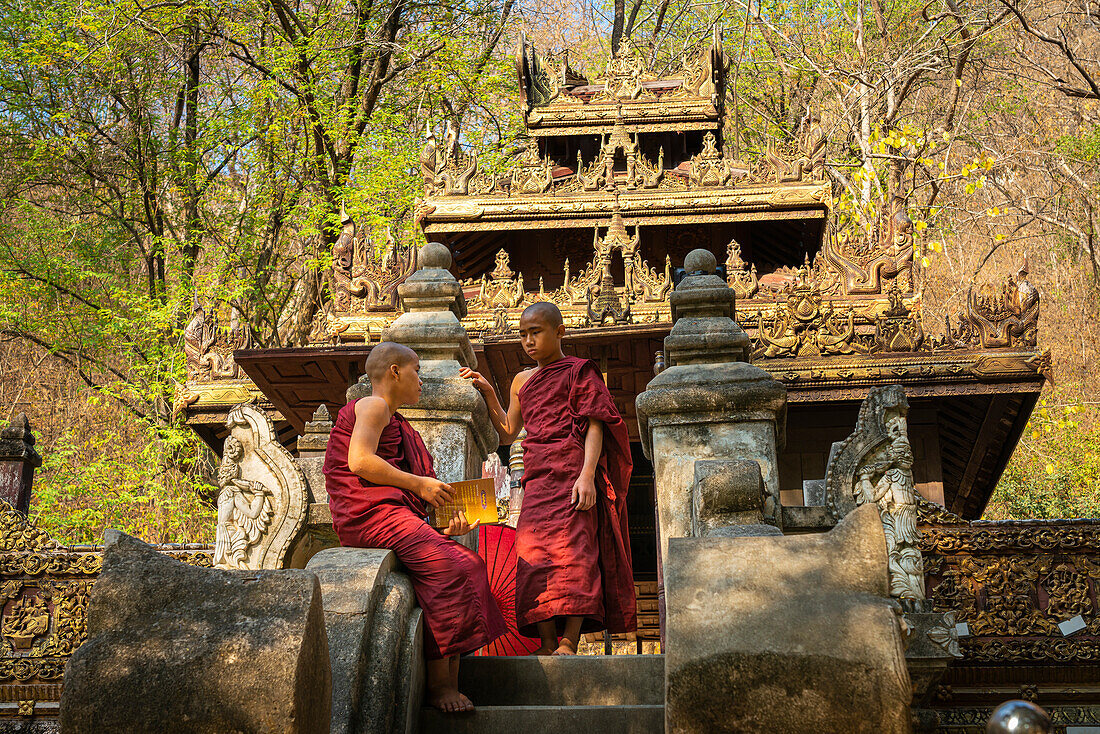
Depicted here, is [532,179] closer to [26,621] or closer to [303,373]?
[303,373]

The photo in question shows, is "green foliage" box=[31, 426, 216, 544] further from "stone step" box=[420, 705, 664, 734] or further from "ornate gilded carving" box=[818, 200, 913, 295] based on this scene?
"stone step" box=[420, 705, 664, 734]

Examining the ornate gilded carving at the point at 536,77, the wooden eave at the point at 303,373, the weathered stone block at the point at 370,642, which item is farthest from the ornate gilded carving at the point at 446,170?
the weathered stone block at the point at 370,642

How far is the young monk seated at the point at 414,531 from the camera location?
3.70 m

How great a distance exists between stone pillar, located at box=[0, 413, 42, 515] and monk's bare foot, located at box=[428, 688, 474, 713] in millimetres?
6181

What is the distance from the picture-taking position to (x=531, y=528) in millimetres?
4664

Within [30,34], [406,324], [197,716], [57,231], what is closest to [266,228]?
[57,231]

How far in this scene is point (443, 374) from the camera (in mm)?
5293

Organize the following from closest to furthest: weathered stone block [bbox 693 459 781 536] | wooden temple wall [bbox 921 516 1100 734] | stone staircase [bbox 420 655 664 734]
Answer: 1. weathered stone block [bbox 693 459 781 536]
2. stone staircase [bbox 420 655 664 734]
3. wooden temple wall [bbox 921 516 1100 734]

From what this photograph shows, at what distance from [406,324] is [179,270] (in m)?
12.6

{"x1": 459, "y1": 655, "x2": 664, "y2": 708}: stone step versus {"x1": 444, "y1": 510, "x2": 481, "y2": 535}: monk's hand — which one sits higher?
{"x1": 444, "y1": 510, "x2": 481, "y2": 535}: monk's hand

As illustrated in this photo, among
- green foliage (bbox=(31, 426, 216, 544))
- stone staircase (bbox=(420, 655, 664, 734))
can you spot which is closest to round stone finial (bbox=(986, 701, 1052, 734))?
stone staircase (bbox=(420, 655, 664, 734))

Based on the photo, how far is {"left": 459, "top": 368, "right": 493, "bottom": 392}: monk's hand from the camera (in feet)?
16.5

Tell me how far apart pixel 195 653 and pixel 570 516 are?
7.45ft

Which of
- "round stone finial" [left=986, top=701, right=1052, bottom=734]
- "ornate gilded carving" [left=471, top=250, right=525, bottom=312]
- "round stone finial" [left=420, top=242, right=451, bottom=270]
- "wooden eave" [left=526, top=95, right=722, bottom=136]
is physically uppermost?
"wooden eave" [left=526, top=95, right=722, bottom=136]
